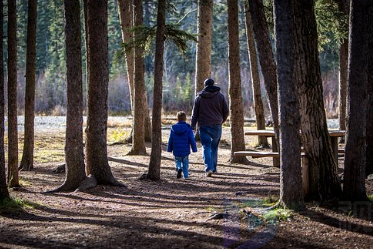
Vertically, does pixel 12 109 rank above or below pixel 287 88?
below

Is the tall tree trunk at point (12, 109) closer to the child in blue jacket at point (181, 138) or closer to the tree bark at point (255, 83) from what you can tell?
the child in blue jacket at point (181, 138)

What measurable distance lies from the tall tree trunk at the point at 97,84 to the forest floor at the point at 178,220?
0.69 meters

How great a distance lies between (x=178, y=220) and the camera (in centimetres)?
724

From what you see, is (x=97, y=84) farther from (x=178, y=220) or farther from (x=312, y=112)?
(x=312, y=112)

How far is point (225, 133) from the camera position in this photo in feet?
85.0

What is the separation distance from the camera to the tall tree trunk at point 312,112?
24.6ft

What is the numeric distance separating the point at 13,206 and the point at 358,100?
5360mm

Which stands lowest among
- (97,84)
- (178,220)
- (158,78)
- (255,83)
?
(178,220)

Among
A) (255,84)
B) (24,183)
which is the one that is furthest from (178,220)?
(255,84)

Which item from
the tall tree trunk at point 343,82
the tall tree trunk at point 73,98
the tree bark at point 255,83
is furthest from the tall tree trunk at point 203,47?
the tall tree trunk at point 73,98

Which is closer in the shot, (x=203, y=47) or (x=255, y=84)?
(x=255, y=84)

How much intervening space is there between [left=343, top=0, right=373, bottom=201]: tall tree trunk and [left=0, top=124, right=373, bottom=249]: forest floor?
285 millimetres

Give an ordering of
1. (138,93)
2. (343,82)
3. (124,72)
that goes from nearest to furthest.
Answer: (138,93), (343,82), (124,72)

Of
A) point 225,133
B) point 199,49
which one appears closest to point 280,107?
point 199,49
